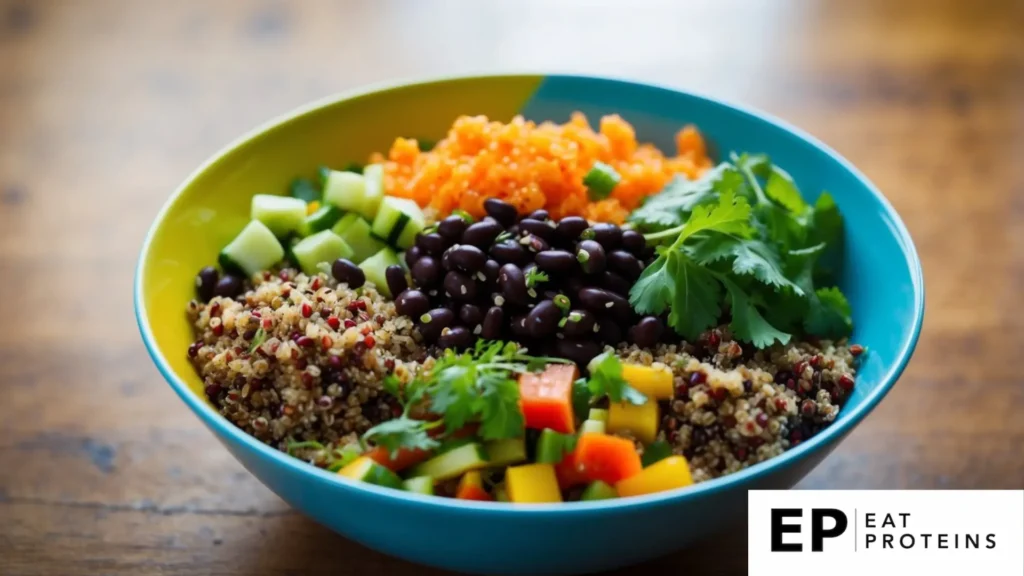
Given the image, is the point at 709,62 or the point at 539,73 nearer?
the point at 539,73

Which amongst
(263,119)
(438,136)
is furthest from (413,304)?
(263,119)

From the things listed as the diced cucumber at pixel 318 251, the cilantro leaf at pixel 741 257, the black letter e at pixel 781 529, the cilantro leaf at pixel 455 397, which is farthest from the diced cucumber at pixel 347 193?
the black letter e at pixel 781 529

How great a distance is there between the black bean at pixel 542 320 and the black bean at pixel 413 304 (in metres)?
0.27

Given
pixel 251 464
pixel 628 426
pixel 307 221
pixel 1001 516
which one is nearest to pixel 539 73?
pixel 307 221

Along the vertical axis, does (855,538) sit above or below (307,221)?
below

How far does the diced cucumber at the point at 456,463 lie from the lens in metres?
2.04

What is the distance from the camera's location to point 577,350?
227 cm

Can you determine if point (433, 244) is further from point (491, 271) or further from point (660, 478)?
point (660, 478)

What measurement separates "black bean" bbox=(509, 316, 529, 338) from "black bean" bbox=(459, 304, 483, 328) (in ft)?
0.26

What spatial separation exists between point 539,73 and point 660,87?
379mm

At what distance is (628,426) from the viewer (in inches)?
84.0

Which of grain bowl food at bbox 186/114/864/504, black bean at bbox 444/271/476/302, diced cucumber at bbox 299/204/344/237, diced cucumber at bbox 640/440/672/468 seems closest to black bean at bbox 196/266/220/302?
grain bowl food at bbox 186/114/864/504

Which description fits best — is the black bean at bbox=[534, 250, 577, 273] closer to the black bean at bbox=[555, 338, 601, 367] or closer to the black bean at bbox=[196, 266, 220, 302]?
the black bean at bbox=[555, 338, 601, 367]

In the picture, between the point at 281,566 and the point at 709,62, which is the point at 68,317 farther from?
the point at 709,62
